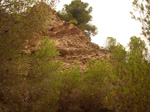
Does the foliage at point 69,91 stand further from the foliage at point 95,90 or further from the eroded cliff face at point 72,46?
the eroded cliff face at point 72,46

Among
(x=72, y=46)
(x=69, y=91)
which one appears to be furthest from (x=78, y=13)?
(x=69, y=91)

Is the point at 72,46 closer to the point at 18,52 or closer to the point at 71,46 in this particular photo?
the point at 71,46

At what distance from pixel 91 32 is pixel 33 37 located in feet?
70.9

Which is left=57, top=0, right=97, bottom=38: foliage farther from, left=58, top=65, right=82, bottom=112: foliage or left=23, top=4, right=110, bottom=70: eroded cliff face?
left=58, top=65, right=82, bottom=112: foliage

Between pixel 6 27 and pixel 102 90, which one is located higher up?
pixel 6 27

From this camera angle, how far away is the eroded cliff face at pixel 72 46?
674 inches

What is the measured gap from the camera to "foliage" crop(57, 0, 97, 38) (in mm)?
24550

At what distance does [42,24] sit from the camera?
7293 millimetres

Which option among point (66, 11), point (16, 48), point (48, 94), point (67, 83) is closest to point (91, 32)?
point (66, 11)

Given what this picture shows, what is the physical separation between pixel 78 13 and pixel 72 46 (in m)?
10.0

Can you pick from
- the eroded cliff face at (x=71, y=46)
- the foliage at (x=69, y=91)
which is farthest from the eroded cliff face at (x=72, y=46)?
the foliage at (x=69, y=91)

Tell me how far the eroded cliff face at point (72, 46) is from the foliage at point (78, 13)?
2423 millimetres

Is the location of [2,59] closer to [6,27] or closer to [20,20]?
[6,27]

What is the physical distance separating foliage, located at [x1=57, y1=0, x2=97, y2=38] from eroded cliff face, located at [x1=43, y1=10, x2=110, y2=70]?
2423 millimetres
